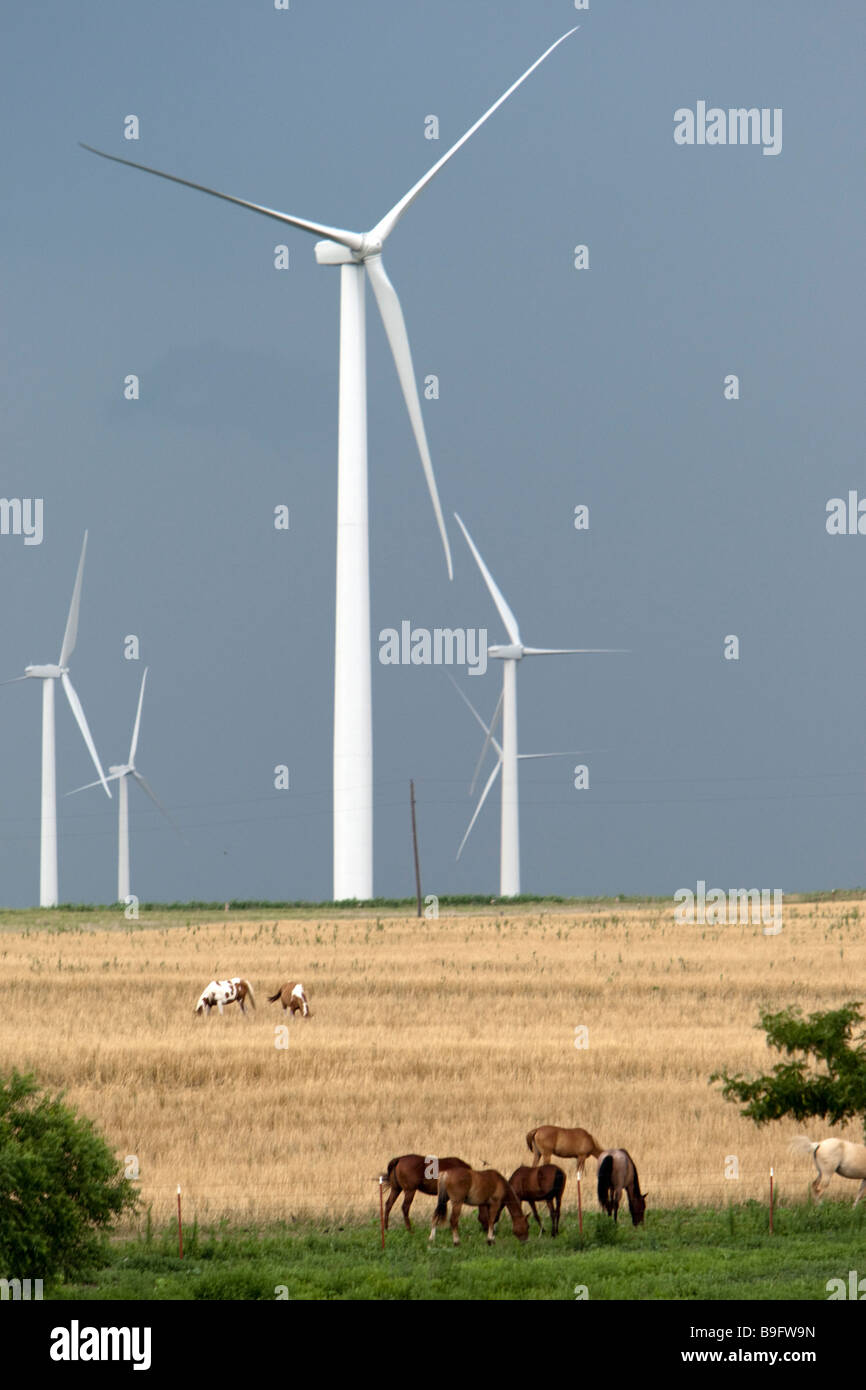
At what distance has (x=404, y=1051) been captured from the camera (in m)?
35.5

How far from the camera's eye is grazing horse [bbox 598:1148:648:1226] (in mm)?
20438

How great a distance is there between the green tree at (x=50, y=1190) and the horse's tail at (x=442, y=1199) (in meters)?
3.41

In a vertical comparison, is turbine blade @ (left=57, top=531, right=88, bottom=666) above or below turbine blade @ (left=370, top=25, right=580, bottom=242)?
below

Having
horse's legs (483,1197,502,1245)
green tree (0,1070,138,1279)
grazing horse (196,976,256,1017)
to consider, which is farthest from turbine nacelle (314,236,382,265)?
green tree (0,1070,138,1279)

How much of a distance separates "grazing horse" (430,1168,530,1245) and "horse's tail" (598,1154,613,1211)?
106cm

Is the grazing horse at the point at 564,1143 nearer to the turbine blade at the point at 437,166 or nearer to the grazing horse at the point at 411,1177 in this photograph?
the grazing horse at the point at 411,1177

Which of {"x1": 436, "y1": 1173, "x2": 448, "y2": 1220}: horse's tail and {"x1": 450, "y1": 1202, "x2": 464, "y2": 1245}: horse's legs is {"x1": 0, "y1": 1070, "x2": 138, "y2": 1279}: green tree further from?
{"x1": 450, "y1": 1202, "x2": 464, "y2": 1245}: horse's legs

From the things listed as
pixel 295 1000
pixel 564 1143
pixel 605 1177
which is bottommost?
pixel 605 1177

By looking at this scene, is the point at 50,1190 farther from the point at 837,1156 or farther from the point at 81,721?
the point at 81,721

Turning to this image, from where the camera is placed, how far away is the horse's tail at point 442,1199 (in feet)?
64.0

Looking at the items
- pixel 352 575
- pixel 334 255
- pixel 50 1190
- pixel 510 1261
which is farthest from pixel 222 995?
pixel 334 255

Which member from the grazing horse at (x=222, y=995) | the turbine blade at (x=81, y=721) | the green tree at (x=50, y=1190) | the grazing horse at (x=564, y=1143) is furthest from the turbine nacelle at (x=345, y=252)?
the green tree at (x=50, y=1190)

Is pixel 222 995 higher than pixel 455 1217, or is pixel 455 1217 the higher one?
pixel 222 995

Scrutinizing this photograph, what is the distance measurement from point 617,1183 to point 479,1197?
182 cm
